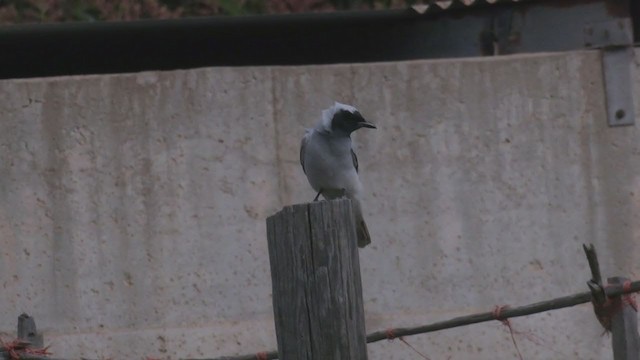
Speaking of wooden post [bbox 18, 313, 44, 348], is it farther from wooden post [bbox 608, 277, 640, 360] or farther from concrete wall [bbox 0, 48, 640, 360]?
wooden post [bbox 608, 277, 640, 360]

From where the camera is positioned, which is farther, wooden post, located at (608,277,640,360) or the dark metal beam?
the dark metal beam

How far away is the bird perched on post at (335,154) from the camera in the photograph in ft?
20.6

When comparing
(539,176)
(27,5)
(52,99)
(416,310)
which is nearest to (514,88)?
(539,176)

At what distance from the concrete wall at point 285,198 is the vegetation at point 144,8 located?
1.72 m

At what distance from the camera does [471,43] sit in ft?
24.9

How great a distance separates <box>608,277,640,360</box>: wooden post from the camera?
462 centimetres

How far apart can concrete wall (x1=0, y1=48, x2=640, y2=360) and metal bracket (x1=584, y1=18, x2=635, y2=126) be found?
0.04m

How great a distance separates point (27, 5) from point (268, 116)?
2571 millimetres

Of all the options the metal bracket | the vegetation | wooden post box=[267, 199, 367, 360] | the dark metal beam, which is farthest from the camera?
the vegetation

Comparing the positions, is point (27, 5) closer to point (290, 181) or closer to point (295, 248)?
point (290, 181)

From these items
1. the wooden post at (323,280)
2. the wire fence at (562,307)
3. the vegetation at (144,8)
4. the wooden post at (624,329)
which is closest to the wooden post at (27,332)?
the wire fence at (562,307)

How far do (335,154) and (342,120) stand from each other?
0.49 feet

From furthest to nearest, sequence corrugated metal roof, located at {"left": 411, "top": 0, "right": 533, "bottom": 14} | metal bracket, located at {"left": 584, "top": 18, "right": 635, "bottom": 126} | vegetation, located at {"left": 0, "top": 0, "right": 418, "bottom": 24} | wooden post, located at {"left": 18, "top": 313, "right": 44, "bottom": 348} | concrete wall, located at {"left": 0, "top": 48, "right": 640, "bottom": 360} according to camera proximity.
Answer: vegetation, located at {"left": 0, "top": 0, "right": 418, "bottom": 24}
corrugated metal roof, located at {"left": 411, "top": 0, "right": 533, "bottom": 14}
metal bracket, located at {"left": 584, "top": 18, "right": 635, "bottom": 126}
concrete wall, located at {"left": 0, "top": 48, "right": 640, "bottom": 360}
wooden post, located at {"left": 18, "top": 313, "right": 44, "bottom": 348}

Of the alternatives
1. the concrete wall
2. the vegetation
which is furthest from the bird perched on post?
the vegetation
